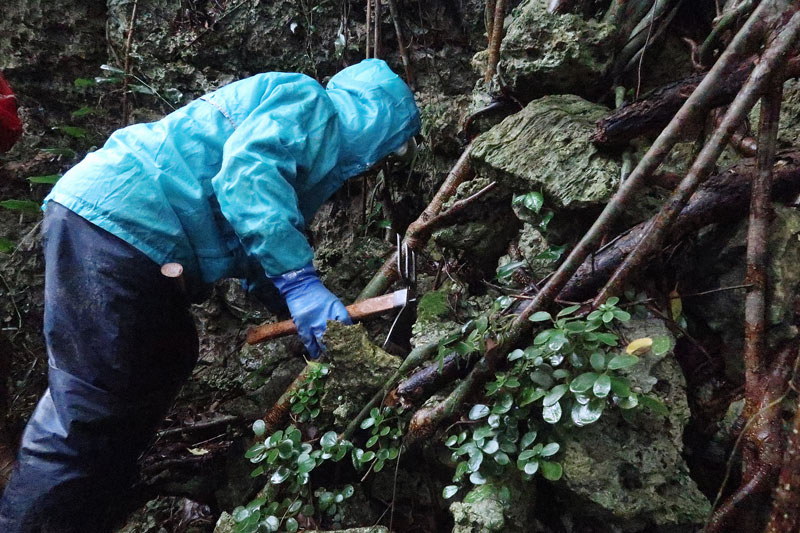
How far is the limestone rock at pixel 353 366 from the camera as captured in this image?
6.02 feet

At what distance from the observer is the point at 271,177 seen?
1957mm

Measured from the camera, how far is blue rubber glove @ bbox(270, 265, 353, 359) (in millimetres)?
2035

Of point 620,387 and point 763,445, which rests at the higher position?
point 620,387

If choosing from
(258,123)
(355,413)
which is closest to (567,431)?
(355,413)

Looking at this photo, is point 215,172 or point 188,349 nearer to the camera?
point 215,172

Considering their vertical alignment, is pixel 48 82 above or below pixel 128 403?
above

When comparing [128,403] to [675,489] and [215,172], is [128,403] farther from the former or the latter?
[675,489]

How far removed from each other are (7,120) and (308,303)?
1590mm

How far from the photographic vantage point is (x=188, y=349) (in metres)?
2.28

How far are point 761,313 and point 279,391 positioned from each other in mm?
2227

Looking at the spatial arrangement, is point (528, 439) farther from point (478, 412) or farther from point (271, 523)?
point (271, 523)

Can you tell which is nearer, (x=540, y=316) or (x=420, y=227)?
(x=540, y=316)

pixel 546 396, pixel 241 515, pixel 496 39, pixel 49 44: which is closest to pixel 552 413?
pixel 546 396

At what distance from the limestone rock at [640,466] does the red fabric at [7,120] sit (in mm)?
2633
